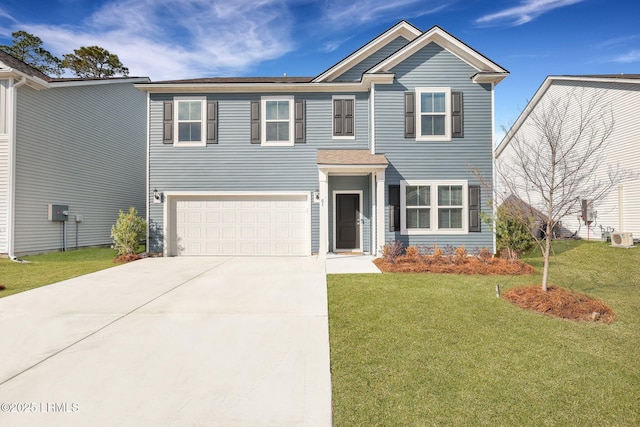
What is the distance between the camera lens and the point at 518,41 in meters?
11.4

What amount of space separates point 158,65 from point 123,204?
6809 mm

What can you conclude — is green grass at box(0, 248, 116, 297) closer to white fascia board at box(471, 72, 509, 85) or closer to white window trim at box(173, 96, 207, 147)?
white window trim at box(173, 96, 207, 147)

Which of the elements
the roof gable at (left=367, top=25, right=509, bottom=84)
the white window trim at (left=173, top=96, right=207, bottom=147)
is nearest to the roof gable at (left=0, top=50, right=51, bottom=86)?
the white window trim at (left=173, top=96, right=207, bottom=147)

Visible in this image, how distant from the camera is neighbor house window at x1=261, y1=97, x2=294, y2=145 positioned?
10.8m

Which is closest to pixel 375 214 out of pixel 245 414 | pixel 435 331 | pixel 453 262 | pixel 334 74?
pixel 453 262

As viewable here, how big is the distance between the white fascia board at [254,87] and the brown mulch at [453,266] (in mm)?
6040

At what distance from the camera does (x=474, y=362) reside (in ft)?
10.6

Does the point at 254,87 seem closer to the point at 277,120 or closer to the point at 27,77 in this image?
the point at 277,120

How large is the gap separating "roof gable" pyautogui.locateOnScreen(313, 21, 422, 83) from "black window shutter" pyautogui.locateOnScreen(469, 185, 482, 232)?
20.0 feet

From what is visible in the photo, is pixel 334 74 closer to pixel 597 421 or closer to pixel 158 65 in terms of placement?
pixel 158 65

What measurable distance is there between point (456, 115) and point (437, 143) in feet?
3.52

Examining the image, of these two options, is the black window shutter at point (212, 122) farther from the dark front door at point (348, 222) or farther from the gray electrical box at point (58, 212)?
the gray electrical box at point (58, 212)

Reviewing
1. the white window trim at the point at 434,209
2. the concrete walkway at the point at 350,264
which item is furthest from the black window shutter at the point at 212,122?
the white window trim at the point at 434,209

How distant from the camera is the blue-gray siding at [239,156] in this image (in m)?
10.7
